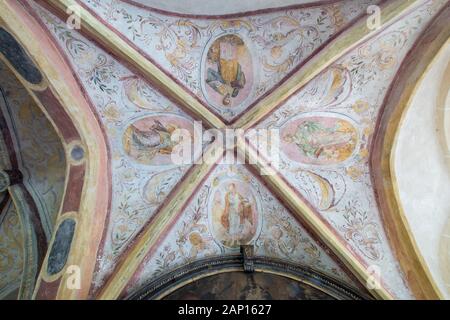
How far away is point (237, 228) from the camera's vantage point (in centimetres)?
682

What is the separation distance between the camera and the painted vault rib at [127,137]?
5750mm

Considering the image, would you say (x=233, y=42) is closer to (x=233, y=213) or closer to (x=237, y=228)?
(x=233, y=213)

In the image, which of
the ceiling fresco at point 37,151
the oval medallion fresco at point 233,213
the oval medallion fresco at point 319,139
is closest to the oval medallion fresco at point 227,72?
the oval medallion fresco at point 319,139

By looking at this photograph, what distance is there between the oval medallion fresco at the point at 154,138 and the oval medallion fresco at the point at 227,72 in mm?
737

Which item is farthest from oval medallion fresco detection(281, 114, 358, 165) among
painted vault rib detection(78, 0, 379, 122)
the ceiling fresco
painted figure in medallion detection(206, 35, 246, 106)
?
the ceiling fresco

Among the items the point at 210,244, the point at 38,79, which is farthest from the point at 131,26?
the point at 210,244

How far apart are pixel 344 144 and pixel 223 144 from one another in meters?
2.22

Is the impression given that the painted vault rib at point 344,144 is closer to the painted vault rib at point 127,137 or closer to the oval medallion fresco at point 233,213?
the oval medallion fresco at point 233,213

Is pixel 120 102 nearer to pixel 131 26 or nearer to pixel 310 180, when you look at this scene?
pixel 131 26

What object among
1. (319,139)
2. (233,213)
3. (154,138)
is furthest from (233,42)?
(233,213)

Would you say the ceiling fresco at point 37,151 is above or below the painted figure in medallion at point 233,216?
above

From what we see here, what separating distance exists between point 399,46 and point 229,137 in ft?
10.3

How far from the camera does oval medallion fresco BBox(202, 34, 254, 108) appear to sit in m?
6.43

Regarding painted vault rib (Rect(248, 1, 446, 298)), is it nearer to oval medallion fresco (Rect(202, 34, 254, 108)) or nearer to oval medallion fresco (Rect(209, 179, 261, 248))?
oval medallion fresco (Rect(202, 34, 254, 108))
